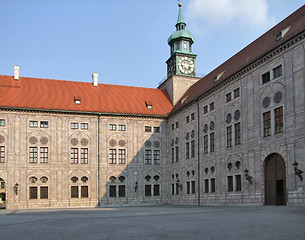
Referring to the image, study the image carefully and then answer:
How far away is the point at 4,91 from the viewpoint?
51.9 meters

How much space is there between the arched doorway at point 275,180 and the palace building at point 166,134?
0.08m

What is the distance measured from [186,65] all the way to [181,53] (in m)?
2.05

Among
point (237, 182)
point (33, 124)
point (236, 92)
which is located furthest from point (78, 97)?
point (237, 182)

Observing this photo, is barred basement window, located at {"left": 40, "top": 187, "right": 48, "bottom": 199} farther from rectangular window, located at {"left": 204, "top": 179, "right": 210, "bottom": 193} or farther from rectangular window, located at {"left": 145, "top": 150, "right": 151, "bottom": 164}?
rectangular window, located at {"left": 204, "top": 179, "right": 210, "bottom": 193}

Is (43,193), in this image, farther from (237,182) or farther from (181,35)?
(181,35)

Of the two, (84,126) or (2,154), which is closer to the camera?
(2,154)

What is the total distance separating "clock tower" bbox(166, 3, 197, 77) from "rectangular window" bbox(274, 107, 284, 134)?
31.1 m

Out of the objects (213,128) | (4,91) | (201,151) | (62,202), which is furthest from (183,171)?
(4,91)

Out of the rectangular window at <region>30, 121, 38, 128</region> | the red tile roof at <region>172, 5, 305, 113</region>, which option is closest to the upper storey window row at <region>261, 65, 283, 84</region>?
the red tile roof at <region>172, 5, 305, 113</region>

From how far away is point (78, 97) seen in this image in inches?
2135

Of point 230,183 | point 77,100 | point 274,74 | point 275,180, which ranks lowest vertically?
point 230,183

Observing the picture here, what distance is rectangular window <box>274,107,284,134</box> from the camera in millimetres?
31059

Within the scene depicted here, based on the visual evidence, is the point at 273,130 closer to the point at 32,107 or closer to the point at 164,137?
the point at 164,137

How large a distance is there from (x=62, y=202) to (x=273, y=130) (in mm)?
29686
